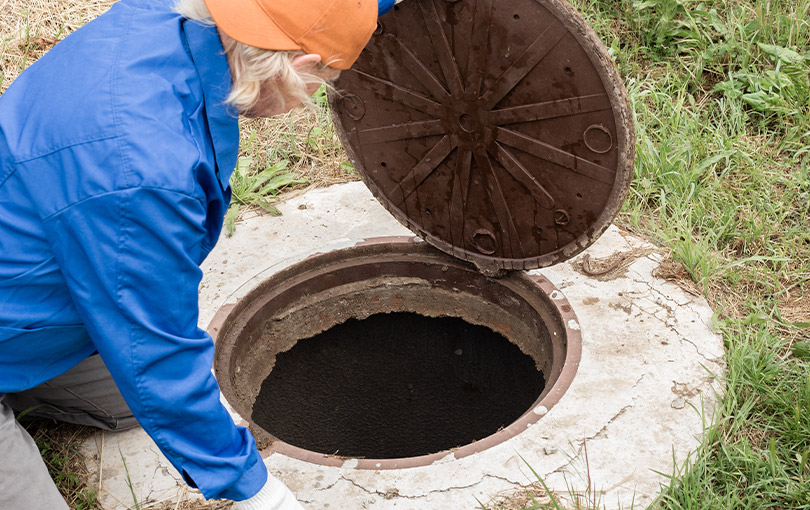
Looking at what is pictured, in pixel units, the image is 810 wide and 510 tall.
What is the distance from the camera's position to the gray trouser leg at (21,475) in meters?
1.94

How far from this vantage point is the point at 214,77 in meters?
1.70

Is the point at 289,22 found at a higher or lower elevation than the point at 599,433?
higher

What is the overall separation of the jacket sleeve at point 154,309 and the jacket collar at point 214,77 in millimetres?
179

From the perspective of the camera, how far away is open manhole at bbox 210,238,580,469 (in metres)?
3.05

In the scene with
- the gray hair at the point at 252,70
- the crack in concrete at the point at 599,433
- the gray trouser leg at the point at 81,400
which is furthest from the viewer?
the gray trouser leg at the point at 81,400

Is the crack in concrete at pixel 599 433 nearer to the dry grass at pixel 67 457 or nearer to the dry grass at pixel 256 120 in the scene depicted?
the dry grass at pixel 67 457

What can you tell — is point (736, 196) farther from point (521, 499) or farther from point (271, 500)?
point (271, 500)

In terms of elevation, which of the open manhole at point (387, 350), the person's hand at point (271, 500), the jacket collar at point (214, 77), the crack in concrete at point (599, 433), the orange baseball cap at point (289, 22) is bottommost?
the open manhole at point (387, 350)

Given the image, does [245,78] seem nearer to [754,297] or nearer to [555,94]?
[555,94]

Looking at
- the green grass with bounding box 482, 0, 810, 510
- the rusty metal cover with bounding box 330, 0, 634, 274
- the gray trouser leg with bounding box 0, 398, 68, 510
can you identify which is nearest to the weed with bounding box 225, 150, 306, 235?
the rusty metal cover with bounding box 330, 0, 634, 274

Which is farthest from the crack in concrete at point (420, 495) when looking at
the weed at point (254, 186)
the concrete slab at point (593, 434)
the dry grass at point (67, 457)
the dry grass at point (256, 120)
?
the dry grass at point (256, 120)

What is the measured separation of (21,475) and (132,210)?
0.89 meters

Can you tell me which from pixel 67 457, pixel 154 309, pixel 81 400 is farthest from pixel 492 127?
pixel 67 457

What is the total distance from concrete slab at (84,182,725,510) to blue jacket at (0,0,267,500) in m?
0.47
